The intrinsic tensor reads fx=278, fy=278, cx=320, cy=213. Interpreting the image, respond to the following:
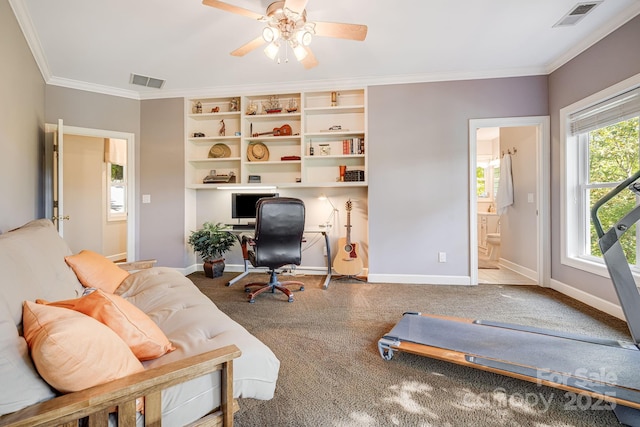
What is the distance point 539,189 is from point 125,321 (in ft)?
13.5

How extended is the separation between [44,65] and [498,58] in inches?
198

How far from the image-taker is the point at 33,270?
1.19 metres

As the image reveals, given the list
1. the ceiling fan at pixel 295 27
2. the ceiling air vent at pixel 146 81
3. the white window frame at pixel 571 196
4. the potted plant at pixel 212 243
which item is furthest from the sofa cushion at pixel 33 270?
the white window frame at pixel 571 196

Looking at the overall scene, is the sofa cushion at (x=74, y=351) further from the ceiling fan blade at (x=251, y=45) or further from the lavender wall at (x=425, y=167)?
the lavender wall at (x=425, y=167)

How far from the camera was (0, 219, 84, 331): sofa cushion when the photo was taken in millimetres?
926

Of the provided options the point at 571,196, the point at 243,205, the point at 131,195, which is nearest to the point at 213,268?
the point at 243,205

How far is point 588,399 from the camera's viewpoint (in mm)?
1388

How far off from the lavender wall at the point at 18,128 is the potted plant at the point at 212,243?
5.40ft

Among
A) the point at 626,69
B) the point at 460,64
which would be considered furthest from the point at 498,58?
the point at 626,69

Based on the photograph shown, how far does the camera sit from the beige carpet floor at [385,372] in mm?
1318

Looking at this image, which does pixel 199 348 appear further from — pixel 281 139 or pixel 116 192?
pixel 116 192

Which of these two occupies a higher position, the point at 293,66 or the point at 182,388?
the point at 293,66

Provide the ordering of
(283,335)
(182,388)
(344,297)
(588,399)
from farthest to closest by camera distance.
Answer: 1. (344,297)
2. (283,335)
3. (588,399)
4. (182,388)

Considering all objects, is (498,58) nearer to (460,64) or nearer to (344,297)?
(460,64)
